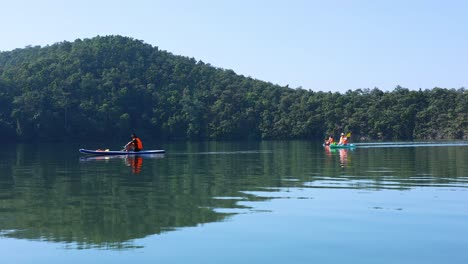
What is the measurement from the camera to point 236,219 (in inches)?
524

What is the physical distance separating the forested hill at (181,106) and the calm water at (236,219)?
70151 millimetres

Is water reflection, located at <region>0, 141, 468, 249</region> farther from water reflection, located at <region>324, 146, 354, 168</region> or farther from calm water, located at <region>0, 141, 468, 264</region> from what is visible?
water reflection, located at <region>324, 146, 354, 168</region>

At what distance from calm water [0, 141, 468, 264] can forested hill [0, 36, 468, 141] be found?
230 feet

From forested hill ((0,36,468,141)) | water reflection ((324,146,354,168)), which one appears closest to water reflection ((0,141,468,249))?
water reflection ((324,146,354,168))

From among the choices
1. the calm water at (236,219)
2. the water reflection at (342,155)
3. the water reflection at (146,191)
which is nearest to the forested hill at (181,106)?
the water reflection at (342,155)

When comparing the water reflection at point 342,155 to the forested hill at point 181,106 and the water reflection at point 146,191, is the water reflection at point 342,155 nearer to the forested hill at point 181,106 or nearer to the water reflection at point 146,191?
the water reflection at point 146,191

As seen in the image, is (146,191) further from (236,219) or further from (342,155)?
(342,155)

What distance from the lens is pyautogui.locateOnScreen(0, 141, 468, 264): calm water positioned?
33.7 ft

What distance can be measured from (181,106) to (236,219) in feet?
302

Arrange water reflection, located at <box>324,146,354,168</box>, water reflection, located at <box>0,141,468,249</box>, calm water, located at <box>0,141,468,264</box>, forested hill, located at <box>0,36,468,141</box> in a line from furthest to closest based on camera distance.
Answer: forested hill, located at <box>0,36,468,141</box>, water reflection, located at <box>324,146,354,168</box>, water reflection, located at <box>0,141,468,249</box>, calm water, located at <box>0,141,468,264</box>

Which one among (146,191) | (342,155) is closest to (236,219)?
(146,191)

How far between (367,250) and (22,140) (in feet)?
271

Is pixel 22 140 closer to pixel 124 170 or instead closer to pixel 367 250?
pixel 124 170

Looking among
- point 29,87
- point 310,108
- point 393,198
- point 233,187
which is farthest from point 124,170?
point 310,108
